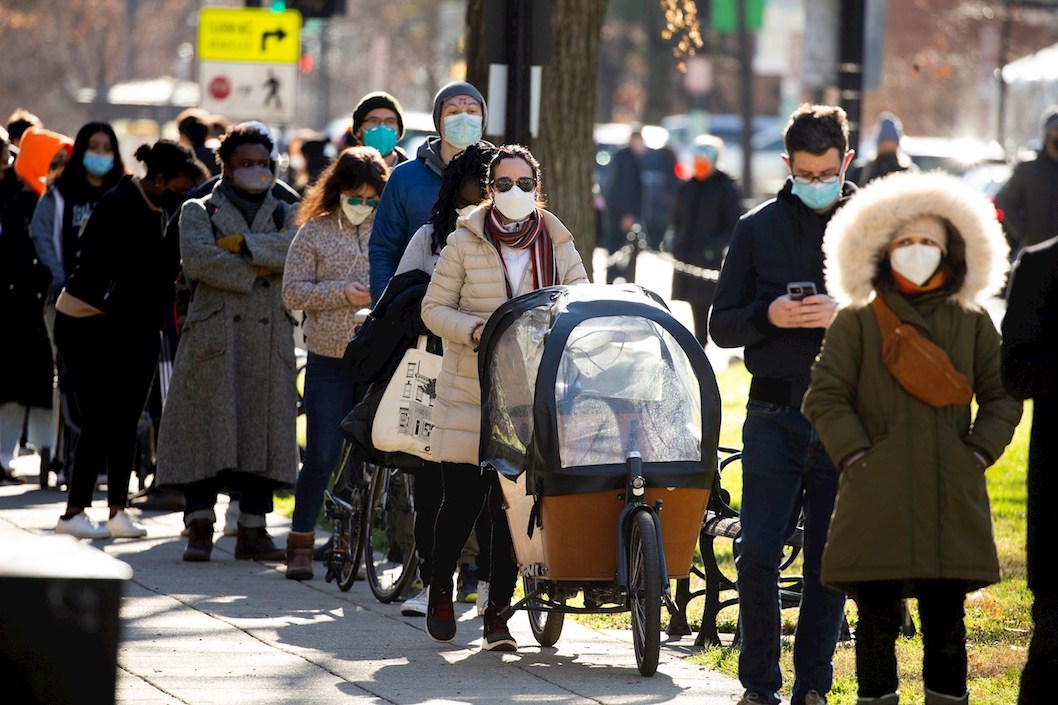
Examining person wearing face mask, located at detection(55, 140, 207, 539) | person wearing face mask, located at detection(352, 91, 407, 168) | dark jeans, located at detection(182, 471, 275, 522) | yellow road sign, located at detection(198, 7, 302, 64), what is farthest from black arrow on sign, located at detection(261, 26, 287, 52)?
Result: dark jeans, located at detection(182, 471, 275, 522)

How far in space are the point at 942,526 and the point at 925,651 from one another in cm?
43

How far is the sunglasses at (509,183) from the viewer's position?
7613 millimetres

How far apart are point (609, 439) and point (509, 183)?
3.49ft

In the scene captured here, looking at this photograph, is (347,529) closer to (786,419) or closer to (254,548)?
(254,548)

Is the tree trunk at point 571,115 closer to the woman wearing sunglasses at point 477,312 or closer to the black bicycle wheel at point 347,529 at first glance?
the black bicycle wheel at point 347,529

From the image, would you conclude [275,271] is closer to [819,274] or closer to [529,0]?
[529,0]

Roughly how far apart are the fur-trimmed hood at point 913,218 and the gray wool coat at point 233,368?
4449mm

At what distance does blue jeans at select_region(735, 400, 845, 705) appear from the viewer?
650 cm

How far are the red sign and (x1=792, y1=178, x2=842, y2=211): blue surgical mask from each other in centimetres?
1136

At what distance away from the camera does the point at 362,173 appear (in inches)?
369

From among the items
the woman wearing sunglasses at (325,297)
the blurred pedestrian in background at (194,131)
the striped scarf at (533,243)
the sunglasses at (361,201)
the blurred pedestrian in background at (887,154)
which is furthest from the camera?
the blurred pedestrian in background at (887,154)

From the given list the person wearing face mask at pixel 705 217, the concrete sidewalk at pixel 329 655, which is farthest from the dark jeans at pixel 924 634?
the person wearing face mask at pixel 705 217

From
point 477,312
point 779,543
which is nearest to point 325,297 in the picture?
point 477,312

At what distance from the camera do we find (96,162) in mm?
11578
